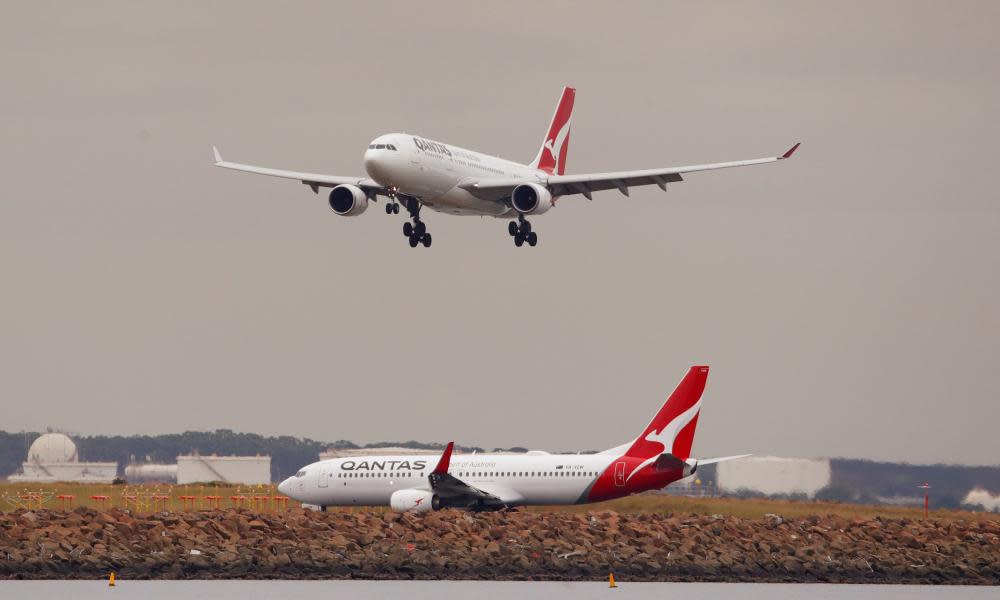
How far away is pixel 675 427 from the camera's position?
7081cm

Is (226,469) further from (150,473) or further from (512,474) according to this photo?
(512,474)

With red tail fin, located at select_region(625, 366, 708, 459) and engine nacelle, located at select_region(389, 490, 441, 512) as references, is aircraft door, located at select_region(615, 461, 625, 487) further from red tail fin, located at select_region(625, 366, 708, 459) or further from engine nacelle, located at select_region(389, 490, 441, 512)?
engine nacelle, located at select_region(389, 490, 441, 512)

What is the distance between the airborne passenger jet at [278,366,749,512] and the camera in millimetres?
69000

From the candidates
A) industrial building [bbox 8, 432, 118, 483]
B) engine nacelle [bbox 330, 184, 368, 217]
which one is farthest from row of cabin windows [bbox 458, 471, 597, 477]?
industrial building [bbox 8, 432, 118, 483]

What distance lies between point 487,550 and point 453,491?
26.4 feet

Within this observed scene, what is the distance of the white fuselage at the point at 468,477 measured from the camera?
69875mm

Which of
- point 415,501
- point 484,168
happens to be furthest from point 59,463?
point 415,501

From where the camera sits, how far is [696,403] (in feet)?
235

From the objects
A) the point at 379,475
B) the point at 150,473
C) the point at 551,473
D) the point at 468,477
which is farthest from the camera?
the point at 150,473

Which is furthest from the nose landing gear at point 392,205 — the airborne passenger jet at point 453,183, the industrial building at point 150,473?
the industrial building at point 150,473

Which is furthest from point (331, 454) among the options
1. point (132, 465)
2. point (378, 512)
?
point (378, 512)

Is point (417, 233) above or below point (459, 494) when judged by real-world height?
above

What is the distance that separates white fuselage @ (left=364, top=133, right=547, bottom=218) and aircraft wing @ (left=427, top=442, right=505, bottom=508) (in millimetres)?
10016

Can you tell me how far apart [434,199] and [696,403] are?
42.7 feet
